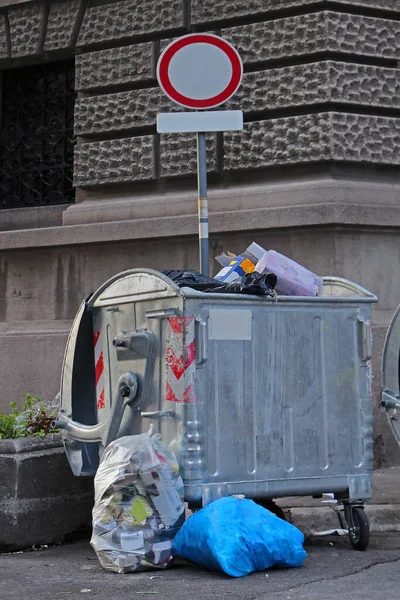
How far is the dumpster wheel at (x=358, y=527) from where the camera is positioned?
5.25m

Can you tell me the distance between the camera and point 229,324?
506 centimetres

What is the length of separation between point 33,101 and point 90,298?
4.85 m

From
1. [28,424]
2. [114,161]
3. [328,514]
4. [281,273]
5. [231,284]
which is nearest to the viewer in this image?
[231,284]

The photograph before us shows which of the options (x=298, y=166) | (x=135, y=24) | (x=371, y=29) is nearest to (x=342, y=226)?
(x=298, y=166)

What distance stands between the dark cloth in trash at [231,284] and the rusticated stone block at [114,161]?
3672mm

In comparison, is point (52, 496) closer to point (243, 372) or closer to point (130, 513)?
point (130, 513)

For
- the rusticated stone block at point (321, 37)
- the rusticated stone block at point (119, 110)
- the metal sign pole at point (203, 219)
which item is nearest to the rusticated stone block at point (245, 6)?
the rusticated stone block at point (321, 37)

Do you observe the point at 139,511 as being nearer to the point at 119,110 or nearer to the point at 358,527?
the point at 358,527

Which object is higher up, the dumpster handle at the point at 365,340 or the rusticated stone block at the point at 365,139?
the rusticated stone block at the point at 365,139

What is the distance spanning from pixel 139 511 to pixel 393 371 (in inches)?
69.3

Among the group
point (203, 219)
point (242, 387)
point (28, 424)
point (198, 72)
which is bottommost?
point (28, 424)

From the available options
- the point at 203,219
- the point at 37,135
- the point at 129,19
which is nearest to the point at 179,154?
the point at 129,19

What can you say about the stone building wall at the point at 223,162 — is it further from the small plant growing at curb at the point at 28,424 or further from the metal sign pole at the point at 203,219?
the small plant growing at curb at the point at 28,424

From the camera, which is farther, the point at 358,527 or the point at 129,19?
the point at 129,19
